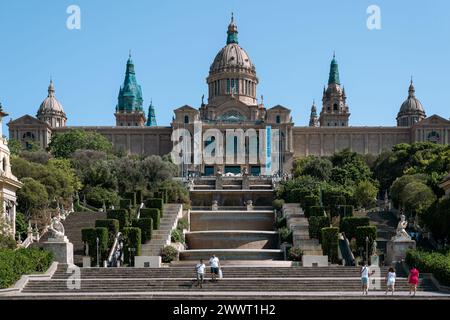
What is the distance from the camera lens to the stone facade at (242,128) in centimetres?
12062

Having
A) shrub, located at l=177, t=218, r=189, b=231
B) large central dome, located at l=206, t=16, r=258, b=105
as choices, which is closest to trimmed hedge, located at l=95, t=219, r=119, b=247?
shrub, located at l=177, t=218, r=189, b=231

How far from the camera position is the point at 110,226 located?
45.9 m

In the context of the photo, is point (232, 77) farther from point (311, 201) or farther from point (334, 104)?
point (311, 201)

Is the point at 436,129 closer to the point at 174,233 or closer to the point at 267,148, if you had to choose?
the point at 267,148

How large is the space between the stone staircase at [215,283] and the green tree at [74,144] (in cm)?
6168

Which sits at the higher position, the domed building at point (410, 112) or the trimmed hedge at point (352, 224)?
the domed building at point (410, 112)

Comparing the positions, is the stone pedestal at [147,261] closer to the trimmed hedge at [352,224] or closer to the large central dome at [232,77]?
the trimmed hedge at [352,224]

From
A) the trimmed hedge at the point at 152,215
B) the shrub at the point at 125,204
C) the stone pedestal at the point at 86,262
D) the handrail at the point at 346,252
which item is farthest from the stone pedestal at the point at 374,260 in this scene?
the shrub at the point at 125,204

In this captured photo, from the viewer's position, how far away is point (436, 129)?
122500 mm

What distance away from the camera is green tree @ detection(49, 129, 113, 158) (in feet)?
320

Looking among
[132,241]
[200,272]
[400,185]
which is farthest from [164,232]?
[400,185]

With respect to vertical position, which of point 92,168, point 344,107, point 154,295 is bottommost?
point 154,295
